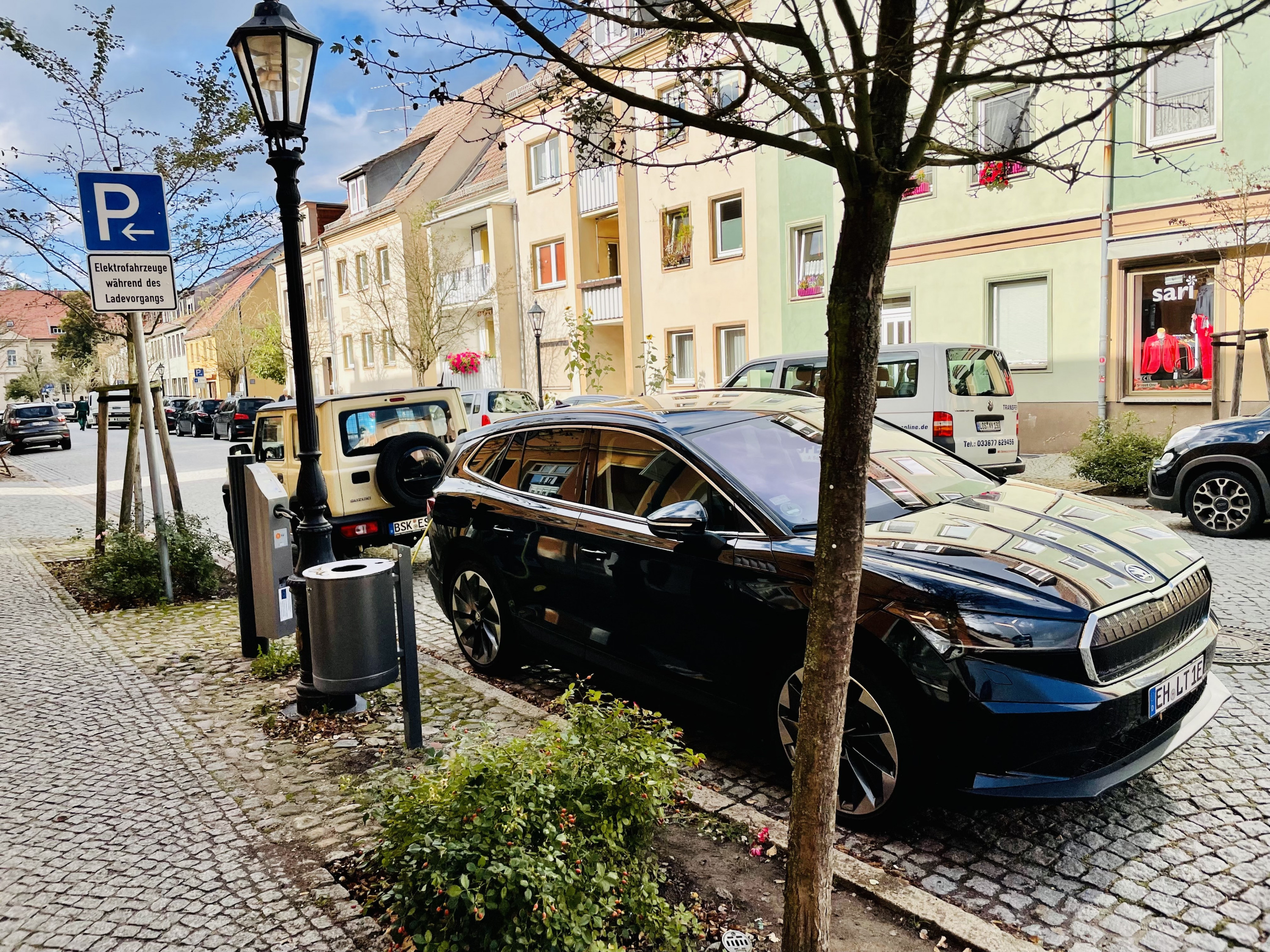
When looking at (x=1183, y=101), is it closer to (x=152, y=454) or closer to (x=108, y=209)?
(x=108, y=209)

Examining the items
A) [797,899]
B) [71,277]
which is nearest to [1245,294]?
[797,899]

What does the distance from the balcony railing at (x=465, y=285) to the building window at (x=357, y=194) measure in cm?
1123

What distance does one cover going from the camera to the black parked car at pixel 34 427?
3553 centimetres

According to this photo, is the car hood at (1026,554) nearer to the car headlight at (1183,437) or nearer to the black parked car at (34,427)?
the car headlight at (1183,437)

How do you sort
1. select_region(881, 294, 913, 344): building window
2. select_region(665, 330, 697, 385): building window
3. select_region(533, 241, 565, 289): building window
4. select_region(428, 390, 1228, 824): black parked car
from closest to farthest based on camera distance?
select_region(428, 390, 1228, 824): black parked car < select_region(881, 294, 913, 344): building window < select_region(665, 330, 697, 385): building window < select_region(533, 241, 565, 289): building window

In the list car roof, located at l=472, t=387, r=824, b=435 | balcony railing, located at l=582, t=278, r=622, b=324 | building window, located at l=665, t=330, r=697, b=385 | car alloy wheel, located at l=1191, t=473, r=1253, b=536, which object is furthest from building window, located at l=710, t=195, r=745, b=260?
car roof, located at l=472, t=387, r=824, b=435

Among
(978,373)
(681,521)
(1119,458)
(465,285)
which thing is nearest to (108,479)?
(465,285)

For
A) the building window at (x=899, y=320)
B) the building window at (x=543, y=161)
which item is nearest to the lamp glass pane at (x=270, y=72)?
the building window at (x=899, y=320)

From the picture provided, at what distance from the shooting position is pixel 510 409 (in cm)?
1889

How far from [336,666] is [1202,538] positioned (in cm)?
846

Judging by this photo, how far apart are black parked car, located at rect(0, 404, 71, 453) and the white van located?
1330 inches

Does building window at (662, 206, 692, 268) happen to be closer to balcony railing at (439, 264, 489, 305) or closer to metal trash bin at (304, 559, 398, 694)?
balcony railing at (439, 264, 489, 305)

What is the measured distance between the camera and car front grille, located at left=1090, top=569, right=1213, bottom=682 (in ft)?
11.2

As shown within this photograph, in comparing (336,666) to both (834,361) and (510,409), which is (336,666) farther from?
(510,409)
